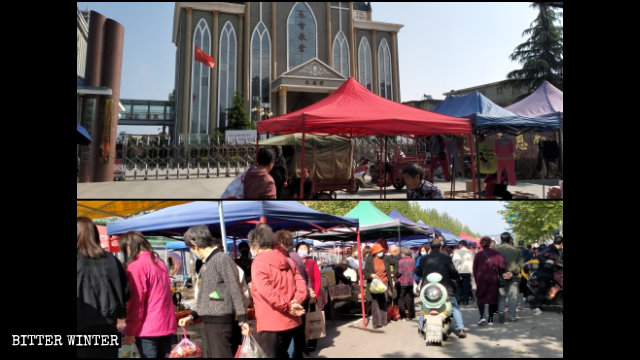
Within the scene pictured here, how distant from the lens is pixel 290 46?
3212cm

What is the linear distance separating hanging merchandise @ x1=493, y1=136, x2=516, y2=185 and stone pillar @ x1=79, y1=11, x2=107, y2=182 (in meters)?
9.88

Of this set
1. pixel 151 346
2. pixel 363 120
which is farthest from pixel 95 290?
pixel 363 120

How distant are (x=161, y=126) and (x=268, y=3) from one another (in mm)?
15115

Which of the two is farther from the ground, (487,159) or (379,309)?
(487,159)

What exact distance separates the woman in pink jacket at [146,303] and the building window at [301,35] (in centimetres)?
3045

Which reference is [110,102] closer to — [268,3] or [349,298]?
[349,298]

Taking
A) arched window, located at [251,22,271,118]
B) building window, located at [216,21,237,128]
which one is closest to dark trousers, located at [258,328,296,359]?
building window, located at [216,21,237,128]

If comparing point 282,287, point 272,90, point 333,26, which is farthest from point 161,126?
point 282,287

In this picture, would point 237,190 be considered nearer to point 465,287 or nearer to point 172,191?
point 465,287

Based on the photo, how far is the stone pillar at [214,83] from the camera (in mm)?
30344

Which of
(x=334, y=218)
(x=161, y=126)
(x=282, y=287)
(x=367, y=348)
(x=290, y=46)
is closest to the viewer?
(x=282, y=287)

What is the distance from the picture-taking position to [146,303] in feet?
9.59

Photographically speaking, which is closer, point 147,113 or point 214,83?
point 214,83

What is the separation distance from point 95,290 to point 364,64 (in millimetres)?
32796
